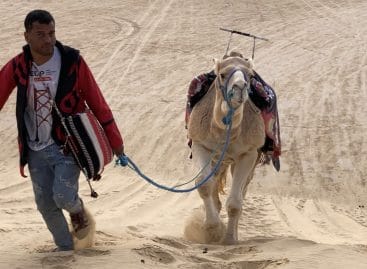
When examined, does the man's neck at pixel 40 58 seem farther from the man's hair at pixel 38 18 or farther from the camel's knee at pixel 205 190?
the camel's knee at pixel 205 190

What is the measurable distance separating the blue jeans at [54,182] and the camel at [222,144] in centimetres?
205

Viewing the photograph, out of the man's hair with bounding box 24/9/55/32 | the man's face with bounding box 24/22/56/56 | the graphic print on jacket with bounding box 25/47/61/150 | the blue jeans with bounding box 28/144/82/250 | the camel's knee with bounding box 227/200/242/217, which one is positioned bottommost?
the camel's knee with bounding box 227/200/242/217

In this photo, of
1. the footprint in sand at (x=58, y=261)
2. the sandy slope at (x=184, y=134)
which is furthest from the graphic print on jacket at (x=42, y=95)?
the sandy slope at (x=184, y=134)

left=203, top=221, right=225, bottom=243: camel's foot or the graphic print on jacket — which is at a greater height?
the graphic print on jacket

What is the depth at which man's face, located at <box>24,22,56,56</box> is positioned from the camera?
18.3ft

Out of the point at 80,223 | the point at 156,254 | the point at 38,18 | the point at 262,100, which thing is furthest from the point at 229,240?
the point at 38,18

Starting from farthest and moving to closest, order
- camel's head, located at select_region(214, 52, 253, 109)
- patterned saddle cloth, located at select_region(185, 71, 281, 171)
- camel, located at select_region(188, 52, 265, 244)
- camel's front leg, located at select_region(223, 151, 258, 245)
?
patterned saddle cloth, located at select_region(185, 71, 281, 171) < camel's front leg, located at select_region(223, 151, 258, 245) < camel, located at select_region(188, 52, 265, 244) < camel's head, located at select_region(214, 52, 253, 109)

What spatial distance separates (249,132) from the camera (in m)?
7.87

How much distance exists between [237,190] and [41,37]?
3.23 m

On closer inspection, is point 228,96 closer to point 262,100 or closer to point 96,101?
point 262,100

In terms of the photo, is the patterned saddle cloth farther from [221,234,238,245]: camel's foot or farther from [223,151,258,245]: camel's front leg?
[221,234,238,245]: camel's foot

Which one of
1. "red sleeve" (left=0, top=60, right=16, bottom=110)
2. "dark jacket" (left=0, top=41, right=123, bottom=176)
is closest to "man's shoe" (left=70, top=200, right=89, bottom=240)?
"dark jacket" (left=0, top=41, right=123, bottom=176)

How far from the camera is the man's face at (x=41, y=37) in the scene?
5.58 metres

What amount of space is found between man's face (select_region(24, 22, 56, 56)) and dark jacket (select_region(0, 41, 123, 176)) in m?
0.14
